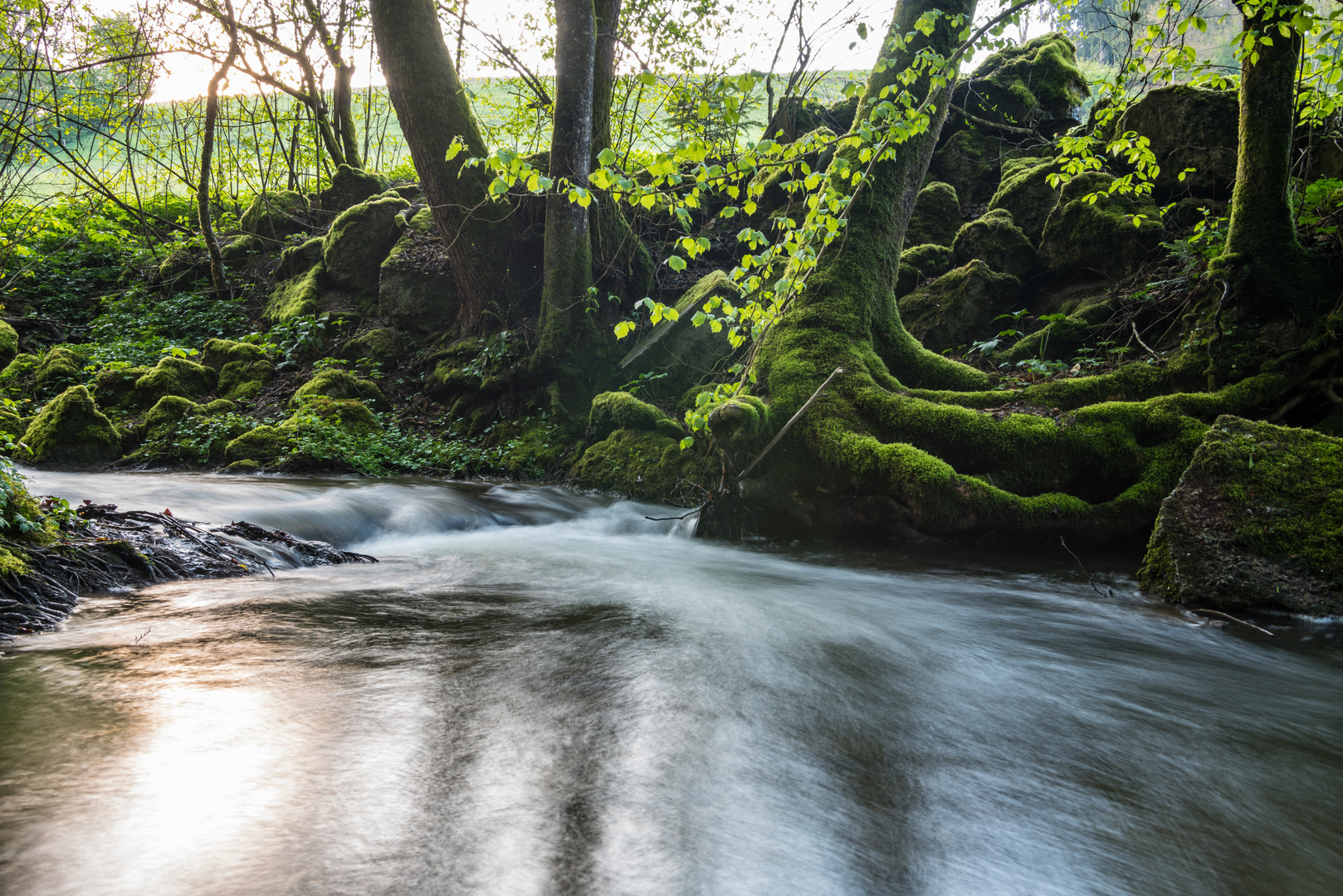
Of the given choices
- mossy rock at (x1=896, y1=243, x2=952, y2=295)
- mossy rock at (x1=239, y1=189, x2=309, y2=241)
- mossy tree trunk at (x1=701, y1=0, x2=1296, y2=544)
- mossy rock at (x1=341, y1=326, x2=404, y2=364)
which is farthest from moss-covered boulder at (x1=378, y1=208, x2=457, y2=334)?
mossy rock at (x1=896, y1=243, x2=952, y2=295)

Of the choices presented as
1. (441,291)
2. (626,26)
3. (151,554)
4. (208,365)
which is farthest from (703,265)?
(151,554)

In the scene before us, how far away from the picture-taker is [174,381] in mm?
9555

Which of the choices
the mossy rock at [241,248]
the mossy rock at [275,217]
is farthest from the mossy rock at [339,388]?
the mossy rock at [275,217]

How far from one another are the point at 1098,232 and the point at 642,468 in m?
6.35

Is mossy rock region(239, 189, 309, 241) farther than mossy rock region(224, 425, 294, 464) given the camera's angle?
Yes

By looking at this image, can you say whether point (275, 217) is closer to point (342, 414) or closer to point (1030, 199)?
point (342, 414)

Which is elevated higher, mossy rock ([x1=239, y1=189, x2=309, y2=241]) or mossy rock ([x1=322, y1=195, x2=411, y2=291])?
mossy rock ([x1=239, y1=189, x2=309, y2=241])

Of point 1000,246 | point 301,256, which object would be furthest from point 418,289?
point 1000,246

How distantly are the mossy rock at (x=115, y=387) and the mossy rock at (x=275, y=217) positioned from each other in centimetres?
583

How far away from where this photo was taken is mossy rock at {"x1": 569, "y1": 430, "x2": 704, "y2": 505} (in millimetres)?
7332

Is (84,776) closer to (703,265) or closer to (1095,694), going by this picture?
(1095,694)

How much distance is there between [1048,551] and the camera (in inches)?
200

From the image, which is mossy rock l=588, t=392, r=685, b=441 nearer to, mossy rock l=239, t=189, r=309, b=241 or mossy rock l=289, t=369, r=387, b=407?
mossy rock l=289, t=369, r=387, b=407

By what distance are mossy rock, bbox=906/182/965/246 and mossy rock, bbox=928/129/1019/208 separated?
0.57 meters
